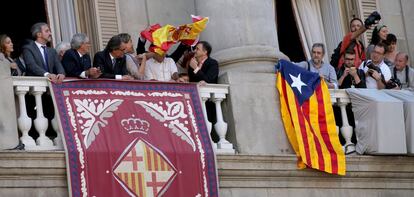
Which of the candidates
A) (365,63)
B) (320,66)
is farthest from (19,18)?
(365,63)

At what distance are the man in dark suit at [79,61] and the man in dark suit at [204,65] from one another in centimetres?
162

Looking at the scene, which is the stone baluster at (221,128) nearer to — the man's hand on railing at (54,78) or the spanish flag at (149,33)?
the spanish flag at (149,33)

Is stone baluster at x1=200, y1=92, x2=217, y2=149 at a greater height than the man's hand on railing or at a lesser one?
lesser

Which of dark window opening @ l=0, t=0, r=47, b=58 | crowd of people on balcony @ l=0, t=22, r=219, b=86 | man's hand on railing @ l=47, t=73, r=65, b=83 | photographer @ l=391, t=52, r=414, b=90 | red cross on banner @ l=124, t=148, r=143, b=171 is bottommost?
red cross on banner @ l=124, t=148, r=143, b=171

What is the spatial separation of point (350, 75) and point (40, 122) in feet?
17.4

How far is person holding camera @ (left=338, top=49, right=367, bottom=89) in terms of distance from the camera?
22.3m

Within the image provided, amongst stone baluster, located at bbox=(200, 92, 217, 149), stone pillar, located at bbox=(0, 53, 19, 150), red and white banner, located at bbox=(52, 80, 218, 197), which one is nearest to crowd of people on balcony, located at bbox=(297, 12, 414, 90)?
stone baluster, located at bbox=(200, 92, 217, 149)

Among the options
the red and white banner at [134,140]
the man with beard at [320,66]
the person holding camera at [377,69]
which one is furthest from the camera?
the person holding camera at [377,69]

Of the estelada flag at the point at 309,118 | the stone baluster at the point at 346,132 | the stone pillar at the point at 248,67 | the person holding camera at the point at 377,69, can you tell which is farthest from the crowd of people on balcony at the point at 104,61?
the person holding camera at the point at 377,69

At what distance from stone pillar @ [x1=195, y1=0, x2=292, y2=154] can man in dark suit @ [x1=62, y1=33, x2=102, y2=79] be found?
6.87 feet

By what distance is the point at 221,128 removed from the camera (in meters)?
20.7

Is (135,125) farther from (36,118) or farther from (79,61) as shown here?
(36,118)

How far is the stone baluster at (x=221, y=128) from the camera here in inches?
811

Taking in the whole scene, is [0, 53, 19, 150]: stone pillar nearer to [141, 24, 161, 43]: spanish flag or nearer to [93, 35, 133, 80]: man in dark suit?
[93, 35, 133, 80]: man in dark suit
